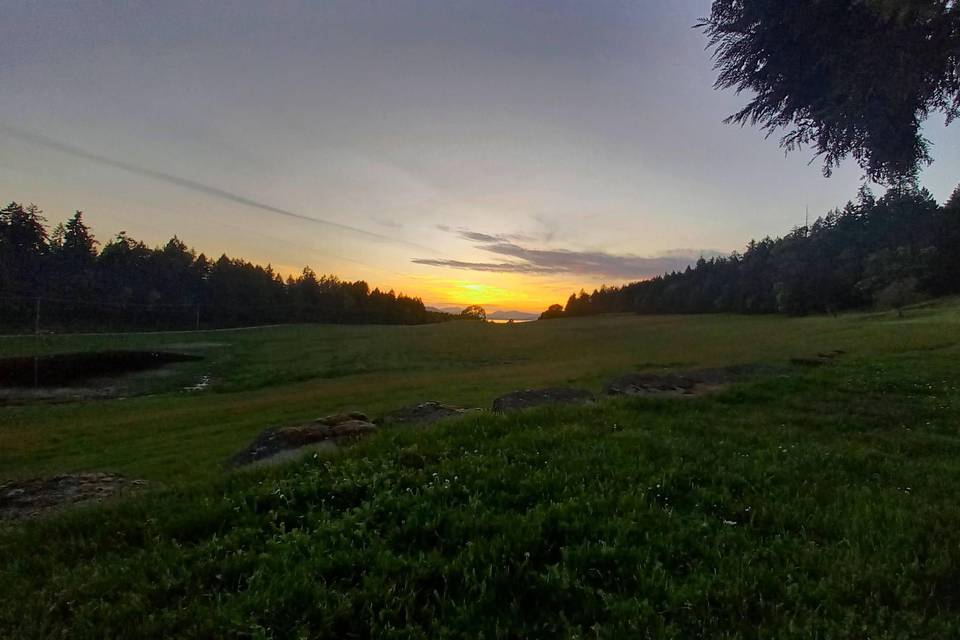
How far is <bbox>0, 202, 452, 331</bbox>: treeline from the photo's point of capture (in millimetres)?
101000

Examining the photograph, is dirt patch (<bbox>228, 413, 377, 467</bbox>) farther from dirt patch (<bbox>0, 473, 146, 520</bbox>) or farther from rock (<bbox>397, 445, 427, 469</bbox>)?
rock (<bbox>397, 445, 427, 469</bbox>)

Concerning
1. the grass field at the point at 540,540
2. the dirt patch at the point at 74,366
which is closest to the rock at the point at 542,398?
the grass field at the point at 540,540

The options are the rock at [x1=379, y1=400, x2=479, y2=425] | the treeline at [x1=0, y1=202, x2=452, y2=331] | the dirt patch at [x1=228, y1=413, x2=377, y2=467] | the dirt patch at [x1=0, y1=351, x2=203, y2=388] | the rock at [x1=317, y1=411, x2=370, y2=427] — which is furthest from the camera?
the treeline at [x1=0, y1=202, x2=452, y2=331]

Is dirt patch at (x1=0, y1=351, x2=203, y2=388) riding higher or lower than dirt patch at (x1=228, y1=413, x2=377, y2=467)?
lower

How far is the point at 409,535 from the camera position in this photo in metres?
5.53

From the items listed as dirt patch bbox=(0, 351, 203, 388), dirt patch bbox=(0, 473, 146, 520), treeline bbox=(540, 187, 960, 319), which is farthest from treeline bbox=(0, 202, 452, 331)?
treeline bbox=(540, 187, 960, 319)

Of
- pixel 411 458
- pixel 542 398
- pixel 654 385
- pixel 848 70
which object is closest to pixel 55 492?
pixel 411 458

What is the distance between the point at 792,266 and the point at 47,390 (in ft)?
403

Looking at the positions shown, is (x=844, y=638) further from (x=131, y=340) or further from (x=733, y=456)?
(x=131, y=340)

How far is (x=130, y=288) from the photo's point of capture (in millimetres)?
118688

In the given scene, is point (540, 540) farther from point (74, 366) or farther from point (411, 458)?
point (74, 366)

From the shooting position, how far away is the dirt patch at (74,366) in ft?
138

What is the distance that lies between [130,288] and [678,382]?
443ft

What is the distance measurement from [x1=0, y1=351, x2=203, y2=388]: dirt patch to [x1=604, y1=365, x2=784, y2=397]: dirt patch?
44125mm
